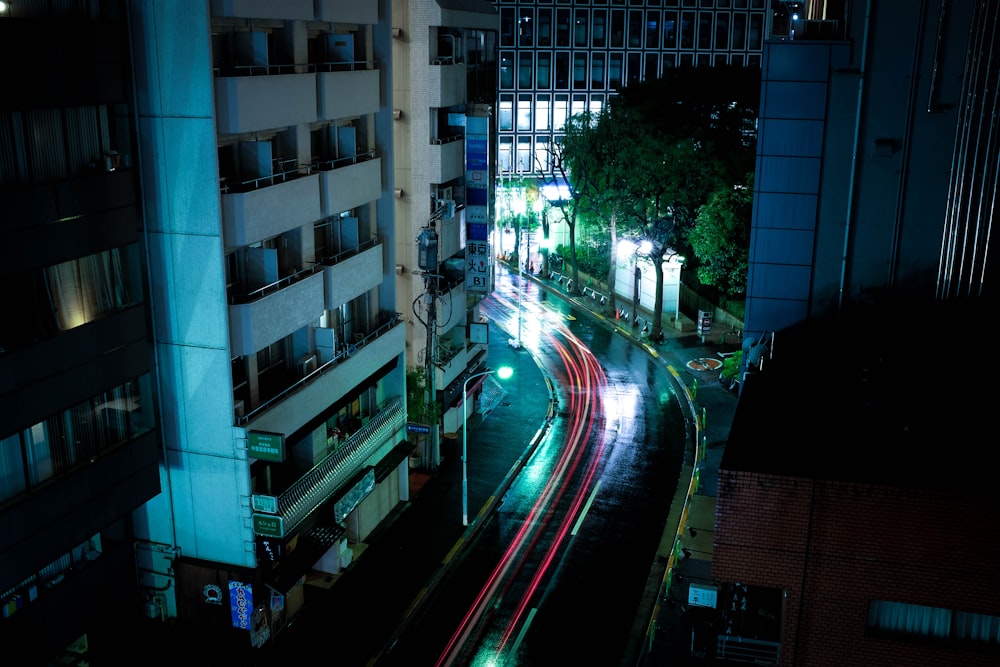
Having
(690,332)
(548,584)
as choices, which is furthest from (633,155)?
(548,584)

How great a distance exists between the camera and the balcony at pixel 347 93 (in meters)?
30.8

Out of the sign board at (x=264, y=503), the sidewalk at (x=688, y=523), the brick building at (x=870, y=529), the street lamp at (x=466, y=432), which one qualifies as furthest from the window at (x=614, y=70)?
the brick building at (x=870, y=529)

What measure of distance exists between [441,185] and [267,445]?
684 inches

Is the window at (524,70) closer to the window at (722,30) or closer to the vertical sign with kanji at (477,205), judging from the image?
the window at (722,30)

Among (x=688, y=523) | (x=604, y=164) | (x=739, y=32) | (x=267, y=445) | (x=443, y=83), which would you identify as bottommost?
(x=688, y=523)

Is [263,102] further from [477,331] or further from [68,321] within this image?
[477,331]

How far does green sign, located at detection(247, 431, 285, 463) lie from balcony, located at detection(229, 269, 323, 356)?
7.98 feet

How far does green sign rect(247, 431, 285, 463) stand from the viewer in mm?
27750

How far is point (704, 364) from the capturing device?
57375 millimetres

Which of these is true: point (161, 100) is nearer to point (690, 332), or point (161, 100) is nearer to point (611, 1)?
point (690, 332)

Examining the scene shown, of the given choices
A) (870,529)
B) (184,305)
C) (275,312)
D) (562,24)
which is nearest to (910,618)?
(870,529)

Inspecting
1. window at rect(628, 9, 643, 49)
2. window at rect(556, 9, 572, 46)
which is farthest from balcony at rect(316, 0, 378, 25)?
window at rect(628, 9, 643, 49)

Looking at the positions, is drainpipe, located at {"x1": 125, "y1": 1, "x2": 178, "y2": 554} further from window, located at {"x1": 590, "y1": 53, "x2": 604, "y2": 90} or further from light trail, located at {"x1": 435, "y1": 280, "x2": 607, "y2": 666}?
window, located at {"x1": 590, "y1": 53, "x2": 604, "y2": 90}

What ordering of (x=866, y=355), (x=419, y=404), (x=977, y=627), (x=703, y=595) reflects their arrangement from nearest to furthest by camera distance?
(x=977, y=627)
(x=703, y=595)
(x=866, y=355)
(x=419, y=404)
